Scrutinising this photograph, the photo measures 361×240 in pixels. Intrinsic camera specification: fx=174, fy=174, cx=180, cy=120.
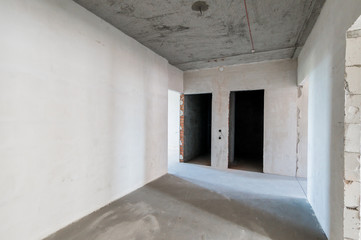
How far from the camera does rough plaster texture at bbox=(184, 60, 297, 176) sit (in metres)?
4.07

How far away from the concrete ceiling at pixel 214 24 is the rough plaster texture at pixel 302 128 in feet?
2.98

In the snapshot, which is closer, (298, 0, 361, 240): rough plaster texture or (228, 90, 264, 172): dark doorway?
(298, 0, 361, 240): rough plaster texture

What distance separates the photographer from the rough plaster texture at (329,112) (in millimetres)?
1558

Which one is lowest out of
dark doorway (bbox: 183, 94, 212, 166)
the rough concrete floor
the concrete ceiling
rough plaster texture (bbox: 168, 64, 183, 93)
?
the rough concrete floor

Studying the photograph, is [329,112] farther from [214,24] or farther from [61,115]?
[61,115]

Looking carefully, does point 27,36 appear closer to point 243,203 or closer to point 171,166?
point 243,203

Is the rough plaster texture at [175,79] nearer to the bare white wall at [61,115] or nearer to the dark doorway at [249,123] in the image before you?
the bare white wall at [61,115]

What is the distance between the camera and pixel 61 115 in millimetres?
2025

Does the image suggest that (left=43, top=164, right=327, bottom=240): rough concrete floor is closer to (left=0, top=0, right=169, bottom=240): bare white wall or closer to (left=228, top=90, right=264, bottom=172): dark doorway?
(left=0, top=0, right=169, bottom=240): bare white wall

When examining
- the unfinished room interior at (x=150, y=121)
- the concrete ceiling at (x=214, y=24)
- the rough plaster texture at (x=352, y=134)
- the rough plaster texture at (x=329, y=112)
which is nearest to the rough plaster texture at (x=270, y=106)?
the unfinished room interior at (x=150, y=121)

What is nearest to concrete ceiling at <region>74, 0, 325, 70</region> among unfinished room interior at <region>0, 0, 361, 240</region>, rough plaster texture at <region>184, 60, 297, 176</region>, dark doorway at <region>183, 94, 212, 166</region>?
A: unfinished room interior at <region>0, 0, 361, 240</region>

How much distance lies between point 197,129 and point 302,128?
310 cm

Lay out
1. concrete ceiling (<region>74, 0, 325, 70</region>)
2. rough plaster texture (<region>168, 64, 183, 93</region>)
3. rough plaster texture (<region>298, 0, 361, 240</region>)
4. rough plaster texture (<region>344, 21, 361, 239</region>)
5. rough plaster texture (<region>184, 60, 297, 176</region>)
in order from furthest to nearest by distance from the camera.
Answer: rough plaster texture (<region>168, 64, 183, 93</region>)
rough plaster texture (<region>184, 60, 297, 176</region>)
concrete ceiling (<region>74, 0, 325, 70</region>)
rough plaster texture (<region>298, 0, 361, 240</region>)
rough plaster texture (<region>344, 21, 361, 239</region>)

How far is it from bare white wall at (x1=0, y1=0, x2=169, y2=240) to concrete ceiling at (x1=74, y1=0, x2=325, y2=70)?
1.14ft
